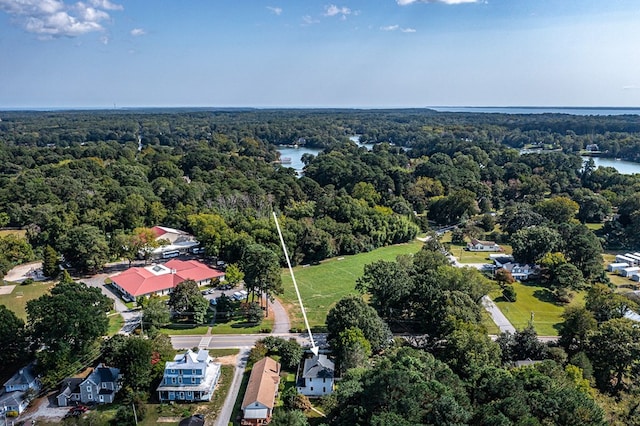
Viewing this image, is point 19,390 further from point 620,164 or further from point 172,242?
point 620,164

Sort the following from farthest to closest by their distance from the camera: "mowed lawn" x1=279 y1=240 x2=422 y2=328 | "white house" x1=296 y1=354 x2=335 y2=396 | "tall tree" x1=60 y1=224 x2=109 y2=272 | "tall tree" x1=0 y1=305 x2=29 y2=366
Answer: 1. "tall tree" x1=60 y1=224 x2=109 y2=272
2. "mowed lawn" x1=279 y1=240 x2=422 y2=328
3. "tall tree" x1=0 y1=305 x2=29 y2=366
4. "white house" x1=296 y1=354 x2=335 y2=396

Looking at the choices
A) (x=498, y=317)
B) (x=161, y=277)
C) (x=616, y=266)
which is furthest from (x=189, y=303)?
(x=616, y=266)

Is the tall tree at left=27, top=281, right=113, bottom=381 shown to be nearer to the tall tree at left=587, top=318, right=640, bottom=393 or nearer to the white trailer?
the tall tree at left=587, top=318, right=640, bottom=393

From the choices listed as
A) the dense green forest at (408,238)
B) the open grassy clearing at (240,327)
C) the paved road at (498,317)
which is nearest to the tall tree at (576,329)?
the dense green forest at (408,238)

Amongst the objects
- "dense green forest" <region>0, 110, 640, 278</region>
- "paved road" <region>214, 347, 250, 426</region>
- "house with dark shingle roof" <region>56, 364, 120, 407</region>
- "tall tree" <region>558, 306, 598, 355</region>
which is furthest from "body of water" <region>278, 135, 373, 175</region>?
"house with dark shingle roof" <region>56, 364, 120, 407</region>

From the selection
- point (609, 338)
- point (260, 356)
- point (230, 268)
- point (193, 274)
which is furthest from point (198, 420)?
point (609, 338)

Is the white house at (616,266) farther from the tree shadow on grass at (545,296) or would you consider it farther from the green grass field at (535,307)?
the tree shadow on grass at (545,296)
